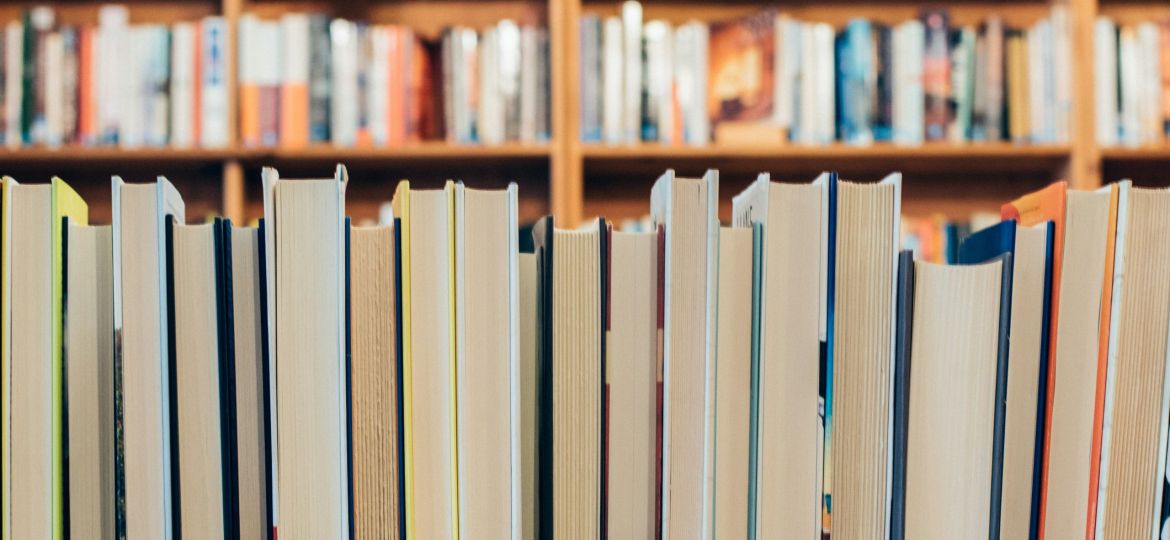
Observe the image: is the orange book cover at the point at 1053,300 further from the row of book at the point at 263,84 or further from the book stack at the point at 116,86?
the book stack at the point at 116,86

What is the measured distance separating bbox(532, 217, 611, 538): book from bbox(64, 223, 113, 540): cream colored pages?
0.21 m

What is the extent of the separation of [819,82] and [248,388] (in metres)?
1.52

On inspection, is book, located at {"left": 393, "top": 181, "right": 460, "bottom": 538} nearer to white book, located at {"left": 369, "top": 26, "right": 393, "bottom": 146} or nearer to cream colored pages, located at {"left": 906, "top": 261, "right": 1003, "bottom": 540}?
cream colored pages, located at {"left": 906, "top": 261, "right": 1003, "bottom": 540}

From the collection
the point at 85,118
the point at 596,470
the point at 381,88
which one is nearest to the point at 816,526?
the point at 596,470

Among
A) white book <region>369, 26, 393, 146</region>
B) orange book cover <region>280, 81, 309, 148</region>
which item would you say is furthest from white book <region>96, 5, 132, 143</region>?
white book <region>369, 26, 393, 146</region>

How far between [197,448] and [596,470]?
18cm

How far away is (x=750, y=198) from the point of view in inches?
19.3

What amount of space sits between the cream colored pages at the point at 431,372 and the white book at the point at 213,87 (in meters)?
1.45

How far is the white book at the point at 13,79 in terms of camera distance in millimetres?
1766

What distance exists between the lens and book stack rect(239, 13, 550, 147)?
5.82 feet

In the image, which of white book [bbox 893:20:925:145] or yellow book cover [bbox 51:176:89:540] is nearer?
yellow book cover [bbox 51:176:89:540]

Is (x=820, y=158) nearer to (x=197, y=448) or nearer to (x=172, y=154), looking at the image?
(x=172, y=154)

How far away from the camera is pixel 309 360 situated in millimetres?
433

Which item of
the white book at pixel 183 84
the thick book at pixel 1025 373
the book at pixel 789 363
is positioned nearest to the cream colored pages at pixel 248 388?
the book at pixel 789 363
